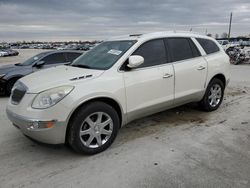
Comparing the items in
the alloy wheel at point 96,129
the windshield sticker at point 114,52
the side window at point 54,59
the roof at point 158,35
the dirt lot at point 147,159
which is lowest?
the dirt lot at point 147,159

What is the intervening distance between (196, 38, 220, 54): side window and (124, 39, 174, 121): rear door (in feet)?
3.79

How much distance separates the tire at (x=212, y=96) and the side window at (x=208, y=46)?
0.63 metres

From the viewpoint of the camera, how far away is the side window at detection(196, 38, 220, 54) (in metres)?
4.98

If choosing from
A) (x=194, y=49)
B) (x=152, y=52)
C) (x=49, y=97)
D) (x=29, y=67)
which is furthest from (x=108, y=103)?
(x=29, y=67)

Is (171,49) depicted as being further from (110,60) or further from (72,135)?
(72,135)

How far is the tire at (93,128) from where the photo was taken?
3213 mm

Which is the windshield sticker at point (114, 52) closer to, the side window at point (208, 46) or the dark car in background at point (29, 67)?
the side window at point (208, 46)

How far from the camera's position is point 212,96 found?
5.25m

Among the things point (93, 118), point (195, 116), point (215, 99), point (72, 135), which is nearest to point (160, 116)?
point (195, 116)

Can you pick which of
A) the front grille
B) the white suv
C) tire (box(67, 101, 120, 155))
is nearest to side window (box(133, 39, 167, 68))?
the white suv

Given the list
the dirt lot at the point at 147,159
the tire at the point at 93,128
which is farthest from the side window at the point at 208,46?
the tire at the point at 93,128

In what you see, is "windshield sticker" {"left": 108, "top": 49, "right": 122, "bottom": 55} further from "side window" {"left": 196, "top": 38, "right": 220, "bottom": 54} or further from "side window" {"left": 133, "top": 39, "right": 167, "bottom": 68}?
"side window" {"left": 196, "top": 38, "right": 220, "bottom": 54}

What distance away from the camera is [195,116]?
16.7 feet

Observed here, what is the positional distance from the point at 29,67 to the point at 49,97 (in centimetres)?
525
